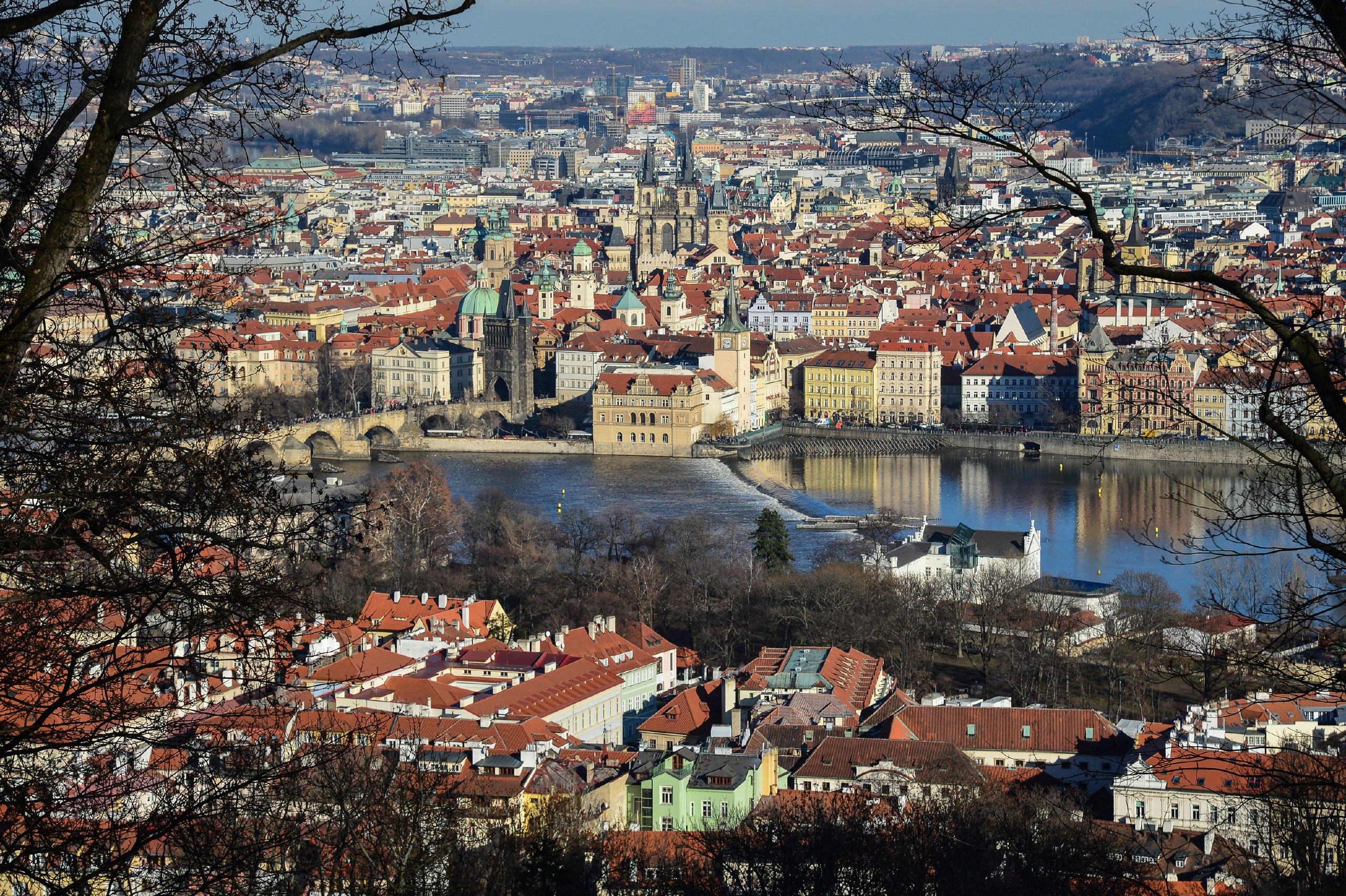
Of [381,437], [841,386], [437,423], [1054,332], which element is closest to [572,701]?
[381,437]

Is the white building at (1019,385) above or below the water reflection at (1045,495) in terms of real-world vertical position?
above

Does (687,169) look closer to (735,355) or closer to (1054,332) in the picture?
(1054,332)

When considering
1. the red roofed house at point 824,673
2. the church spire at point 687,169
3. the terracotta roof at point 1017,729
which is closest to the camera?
the terracotta roof at point 1017,729

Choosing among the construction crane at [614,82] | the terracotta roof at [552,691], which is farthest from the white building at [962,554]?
the construction crane at [614,82]

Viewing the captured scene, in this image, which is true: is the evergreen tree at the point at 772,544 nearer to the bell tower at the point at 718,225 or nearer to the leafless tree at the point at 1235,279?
the leafless tree at the point at 1235,279

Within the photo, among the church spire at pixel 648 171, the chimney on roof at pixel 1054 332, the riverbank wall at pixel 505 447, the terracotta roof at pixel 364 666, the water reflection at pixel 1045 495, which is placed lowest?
the water reflection at pixel 1045 495

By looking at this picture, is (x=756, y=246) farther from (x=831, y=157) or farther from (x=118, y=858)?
(x=118, y=858)

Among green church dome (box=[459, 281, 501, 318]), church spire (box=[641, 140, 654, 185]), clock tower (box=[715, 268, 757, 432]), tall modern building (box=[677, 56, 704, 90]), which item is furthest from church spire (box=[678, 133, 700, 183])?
tall modern building (box=[677, 56, 704, 90])
